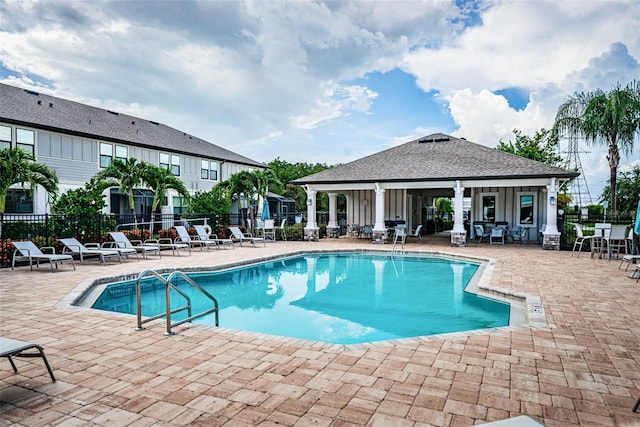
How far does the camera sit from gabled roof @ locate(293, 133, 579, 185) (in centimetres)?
1606

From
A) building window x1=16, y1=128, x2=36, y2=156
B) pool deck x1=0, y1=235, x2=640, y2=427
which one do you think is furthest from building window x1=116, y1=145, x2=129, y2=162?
pool deck x1=0, y1=235, x2=640, y2=427

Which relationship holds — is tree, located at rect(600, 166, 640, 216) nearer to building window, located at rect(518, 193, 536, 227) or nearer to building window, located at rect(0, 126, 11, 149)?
building window, located at rect(518, 193, 536, 227)

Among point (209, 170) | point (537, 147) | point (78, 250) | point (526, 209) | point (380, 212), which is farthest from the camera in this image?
point (537, 147)

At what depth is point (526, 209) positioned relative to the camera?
18766 millimetres

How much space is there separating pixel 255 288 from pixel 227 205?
1008 cm

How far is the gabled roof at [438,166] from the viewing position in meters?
16.1

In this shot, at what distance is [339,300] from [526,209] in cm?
1403

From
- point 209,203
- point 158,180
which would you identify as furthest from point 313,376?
point 209,203

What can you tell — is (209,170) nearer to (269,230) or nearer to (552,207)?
(269,230)

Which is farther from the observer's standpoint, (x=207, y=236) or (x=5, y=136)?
(x=5, y=136)

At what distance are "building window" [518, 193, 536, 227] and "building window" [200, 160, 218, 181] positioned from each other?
19916 mm

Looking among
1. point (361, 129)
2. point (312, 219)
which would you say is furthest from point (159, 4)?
point (361, 129)

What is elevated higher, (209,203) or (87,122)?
(87,122)

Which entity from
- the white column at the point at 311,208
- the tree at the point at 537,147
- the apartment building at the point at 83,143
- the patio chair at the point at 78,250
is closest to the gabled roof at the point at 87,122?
the apartment building at the point at 83,143
